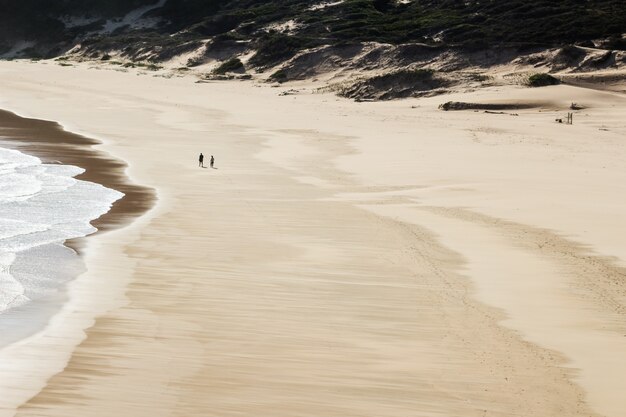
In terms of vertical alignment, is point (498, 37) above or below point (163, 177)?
above

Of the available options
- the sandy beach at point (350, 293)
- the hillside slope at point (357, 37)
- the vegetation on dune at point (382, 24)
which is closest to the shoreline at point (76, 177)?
the sandy beach at point (350, 293)

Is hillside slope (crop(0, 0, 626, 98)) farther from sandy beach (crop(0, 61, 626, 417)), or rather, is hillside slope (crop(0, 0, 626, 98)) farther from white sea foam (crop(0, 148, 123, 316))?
white sea foam (crop(0, 148, 123, 316))

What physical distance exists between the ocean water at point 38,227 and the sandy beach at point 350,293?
47cm

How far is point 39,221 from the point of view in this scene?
65.5ft

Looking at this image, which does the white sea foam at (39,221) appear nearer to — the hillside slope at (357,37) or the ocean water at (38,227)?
the ocean water at (38,227)

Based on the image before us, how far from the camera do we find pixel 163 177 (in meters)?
27.5

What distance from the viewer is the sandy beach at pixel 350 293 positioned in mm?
9984

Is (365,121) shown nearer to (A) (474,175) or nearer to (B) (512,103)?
(B) (512,103)

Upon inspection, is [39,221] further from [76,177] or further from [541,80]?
[541,80]

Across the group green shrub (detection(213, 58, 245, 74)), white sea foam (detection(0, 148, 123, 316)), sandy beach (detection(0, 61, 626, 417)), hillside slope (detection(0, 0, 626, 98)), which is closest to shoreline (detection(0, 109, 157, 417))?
sandy beach (detection(0, 61, 626, 417))

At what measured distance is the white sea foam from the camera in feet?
47.5

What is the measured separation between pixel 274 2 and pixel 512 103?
54.2 metres

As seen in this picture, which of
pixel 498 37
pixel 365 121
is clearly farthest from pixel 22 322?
pixel 498 37

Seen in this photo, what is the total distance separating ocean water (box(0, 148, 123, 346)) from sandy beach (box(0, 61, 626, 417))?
47cm
